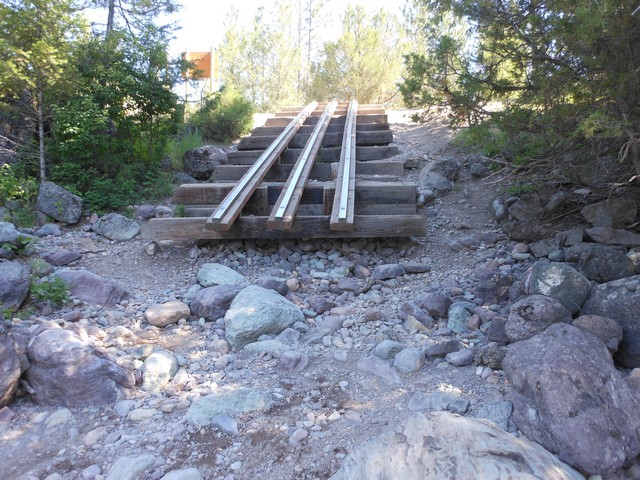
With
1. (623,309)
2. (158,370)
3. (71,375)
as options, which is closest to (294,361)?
(158,370)

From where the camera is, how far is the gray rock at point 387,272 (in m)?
5.00

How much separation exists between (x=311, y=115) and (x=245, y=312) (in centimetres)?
763

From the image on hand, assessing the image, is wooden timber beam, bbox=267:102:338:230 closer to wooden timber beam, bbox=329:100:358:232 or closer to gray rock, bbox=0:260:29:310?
wooden timber beam, bbox=329:100:358:232

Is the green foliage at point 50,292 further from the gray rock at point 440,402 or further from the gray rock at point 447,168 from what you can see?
the gray rock at point 447,168

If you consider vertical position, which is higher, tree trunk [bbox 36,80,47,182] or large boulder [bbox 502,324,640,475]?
tree trunk [bbox 36,80,47,182]

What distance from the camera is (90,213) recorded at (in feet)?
21.3

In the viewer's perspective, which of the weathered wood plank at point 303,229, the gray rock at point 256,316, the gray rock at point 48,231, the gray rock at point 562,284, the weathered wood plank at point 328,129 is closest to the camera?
the gray rock at point 562,284

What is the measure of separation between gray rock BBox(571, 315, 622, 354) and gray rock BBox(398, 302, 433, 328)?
1142mm

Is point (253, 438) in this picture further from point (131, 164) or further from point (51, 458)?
point (131, 164)

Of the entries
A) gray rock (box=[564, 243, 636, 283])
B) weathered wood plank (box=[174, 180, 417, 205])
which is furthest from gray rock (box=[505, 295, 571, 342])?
weathered wood plank (box=[174, 180, 417, 205])

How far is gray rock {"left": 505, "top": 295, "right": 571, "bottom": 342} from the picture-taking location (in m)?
3.21

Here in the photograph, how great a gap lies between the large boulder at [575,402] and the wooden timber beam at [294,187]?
3.00m

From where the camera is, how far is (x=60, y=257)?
517cm

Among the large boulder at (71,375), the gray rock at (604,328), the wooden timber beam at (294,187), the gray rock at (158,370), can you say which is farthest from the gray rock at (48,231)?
the gray rock at (604,328)
